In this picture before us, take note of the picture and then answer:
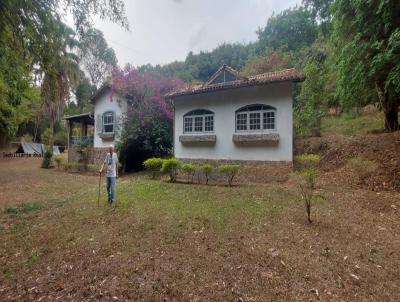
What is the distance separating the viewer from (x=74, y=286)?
10.8 feet

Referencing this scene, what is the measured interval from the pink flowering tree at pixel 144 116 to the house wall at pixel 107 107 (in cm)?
77

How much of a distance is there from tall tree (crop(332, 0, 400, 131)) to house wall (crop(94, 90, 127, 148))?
1223 centimetres

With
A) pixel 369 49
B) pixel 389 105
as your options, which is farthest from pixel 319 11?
pixel 369 49

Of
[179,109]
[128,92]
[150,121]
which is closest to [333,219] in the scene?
[179,109]

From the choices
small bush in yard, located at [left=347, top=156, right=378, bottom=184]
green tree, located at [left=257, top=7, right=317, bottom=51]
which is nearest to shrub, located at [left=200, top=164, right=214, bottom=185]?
small bush in yard, located at [left=347, top=156, right=378, bottom=184]

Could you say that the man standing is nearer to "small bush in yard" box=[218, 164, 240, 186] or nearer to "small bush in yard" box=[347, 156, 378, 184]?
"small bush in yard" box=[218, 164, 240, 186]

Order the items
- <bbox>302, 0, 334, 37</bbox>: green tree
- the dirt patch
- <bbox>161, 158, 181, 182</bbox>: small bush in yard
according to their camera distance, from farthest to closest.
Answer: <bbox>302, 0, 334, 37</bbox>: green tree → <bbox>161, 158, 181, 182</bbox>: small bush in yard → the dirt patch

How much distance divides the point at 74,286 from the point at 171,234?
1.82m

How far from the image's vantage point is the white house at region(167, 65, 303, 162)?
417 inches

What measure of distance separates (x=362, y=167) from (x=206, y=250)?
704 cm

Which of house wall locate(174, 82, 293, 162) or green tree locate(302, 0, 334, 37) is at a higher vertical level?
green tree locate(302, 0, 334, 37)

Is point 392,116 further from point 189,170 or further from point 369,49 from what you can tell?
point 189,170

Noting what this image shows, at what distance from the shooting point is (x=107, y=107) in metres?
16.9

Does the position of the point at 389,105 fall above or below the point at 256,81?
below
